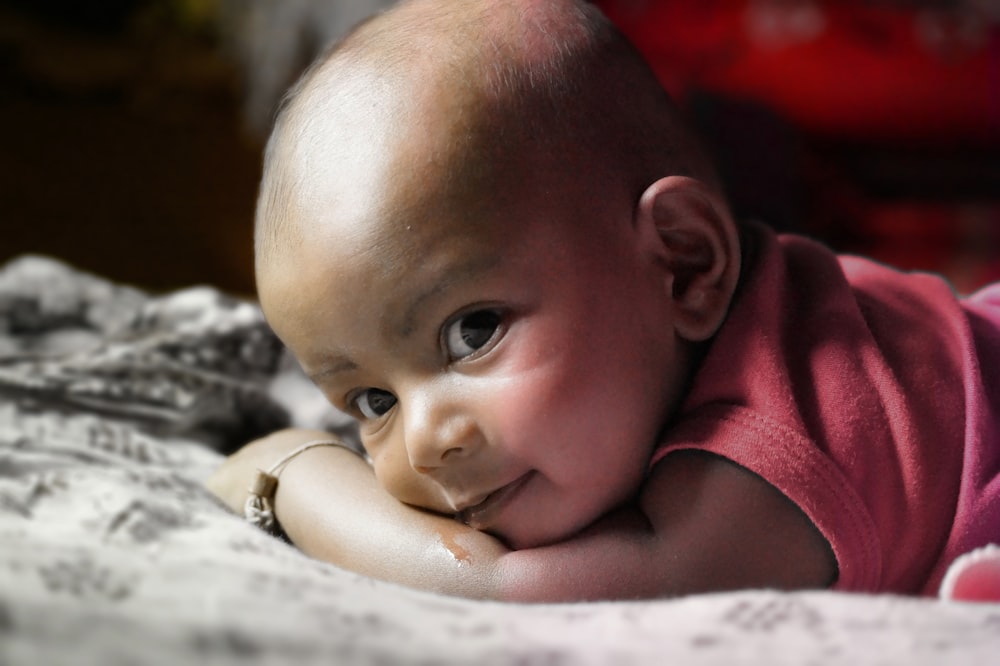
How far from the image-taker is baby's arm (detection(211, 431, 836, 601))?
698 mm

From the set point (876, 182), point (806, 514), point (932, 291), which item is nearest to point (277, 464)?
point (806, 514)

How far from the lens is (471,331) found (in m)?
0.73

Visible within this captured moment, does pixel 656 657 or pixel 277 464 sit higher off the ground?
pixel 277 464

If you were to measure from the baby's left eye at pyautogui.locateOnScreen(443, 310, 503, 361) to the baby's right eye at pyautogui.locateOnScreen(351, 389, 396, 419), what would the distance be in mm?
93

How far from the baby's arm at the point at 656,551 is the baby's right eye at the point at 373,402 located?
0.33 ft

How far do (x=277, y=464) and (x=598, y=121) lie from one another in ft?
1.47

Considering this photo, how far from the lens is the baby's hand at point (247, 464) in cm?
97

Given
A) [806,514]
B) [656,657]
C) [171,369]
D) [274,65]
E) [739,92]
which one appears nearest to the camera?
[656,657]

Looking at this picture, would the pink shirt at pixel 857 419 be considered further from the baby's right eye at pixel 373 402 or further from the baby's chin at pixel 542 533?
the baby's right eye at pixel 373 402

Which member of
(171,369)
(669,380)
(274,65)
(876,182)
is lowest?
(876,182)

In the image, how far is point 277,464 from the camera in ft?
3.16

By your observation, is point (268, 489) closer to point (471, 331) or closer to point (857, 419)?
point (471, 331)

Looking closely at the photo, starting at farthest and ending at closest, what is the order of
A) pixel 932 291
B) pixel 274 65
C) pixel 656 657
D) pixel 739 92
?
pixel 274 65
pixel 739 92
pixel 932 291
pixel 656 657

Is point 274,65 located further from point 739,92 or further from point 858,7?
point 858,7
